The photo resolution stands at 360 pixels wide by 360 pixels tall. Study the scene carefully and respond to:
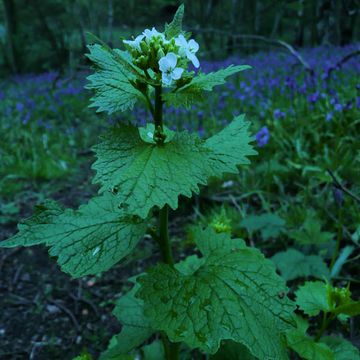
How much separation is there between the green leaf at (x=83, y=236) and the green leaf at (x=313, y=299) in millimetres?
623

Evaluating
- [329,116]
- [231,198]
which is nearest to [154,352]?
[231,198]

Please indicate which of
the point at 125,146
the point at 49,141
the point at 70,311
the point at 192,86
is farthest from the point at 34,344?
the point at 49,141

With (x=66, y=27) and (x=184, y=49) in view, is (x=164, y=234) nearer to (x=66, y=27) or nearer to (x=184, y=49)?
(x=184, y=49)

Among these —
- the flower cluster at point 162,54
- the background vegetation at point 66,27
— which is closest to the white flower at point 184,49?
the flower cluster at point 162,54

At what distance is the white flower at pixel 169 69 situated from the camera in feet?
3.14

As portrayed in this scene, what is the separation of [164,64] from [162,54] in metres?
0.04

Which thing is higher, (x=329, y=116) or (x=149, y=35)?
(x=149, y=35)

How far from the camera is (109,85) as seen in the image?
42.6 inches

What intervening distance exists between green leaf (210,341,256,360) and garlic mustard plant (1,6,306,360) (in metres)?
0.22

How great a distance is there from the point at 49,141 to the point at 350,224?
4.15m

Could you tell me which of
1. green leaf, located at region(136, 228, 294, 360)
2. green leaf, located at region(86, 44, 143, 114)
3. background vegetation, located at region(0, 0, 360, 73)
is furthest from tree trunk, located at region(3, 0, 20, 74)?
green leaf, located at region(136, 228, 294, 360)

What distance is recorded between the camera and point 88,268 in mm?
1009

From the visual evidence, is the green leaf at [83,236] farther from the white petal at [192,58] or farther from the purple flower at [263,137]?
the purple flower at [263,137]

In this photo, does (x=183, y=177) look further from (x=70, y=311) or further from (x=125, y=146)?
(x=70, y=311)
